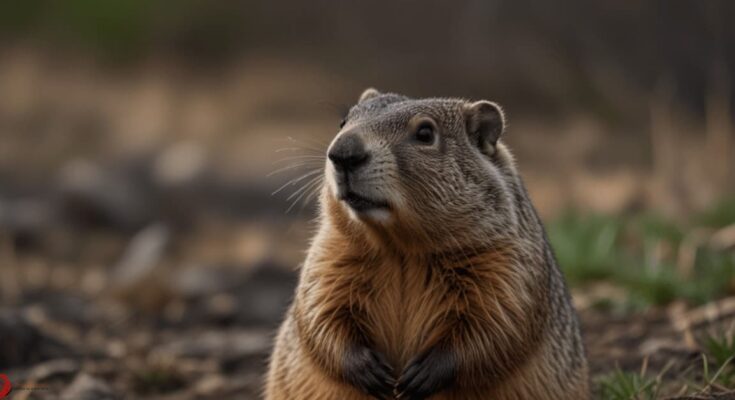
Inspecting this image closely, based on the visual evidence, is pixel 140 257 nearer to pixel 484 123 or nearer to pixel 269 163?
pixel 269 163

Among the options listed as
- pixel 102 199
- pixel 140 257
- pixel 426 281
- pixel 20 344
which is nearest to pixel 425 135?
pixel 426 281

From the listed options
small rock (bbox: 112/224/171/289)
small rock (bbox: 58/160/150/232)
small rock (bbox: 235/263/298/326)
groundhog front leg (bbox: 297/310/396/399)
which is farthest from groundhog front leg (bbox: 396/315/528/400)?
small rock (bbox: 58/160/150/232)

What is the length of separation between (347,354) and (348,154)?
1.08 metres

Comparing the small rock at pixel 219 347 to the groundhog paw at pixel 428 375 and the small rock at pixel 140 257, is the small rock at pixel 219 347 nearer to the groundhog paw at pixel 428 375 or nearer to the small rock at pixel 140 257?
the small rock at pixel 140 257

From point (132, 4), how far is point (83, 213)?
23.5 ft

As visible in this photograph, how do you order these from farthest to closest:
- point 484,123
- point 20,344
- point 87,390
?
point 20,344, point 87,390, point 484,123

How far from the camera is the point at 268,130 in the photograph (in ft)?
61.9

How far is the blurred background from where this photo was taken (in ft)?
28.0

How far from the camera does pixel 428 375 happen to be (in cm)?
527

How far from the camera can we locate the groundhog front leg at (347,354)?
5332 millimetres

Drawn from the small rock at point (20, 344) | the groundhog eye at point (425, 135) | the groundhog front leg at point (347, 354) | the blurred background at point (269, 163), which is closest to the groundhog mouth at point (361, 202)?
the groundhog eye at point (425, 135)

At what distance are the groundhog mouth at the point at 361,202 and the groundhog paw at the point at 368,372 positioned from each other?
0.77 m

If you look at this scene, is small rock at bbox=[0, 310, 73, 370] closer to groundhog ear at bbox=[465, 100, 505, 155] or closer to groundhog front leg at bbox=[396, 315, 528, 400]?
groundhog front leg at bbox=[396, 315, 528, 400]

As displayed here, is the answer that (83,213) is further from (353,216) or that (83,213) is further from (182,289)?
(353,216)
